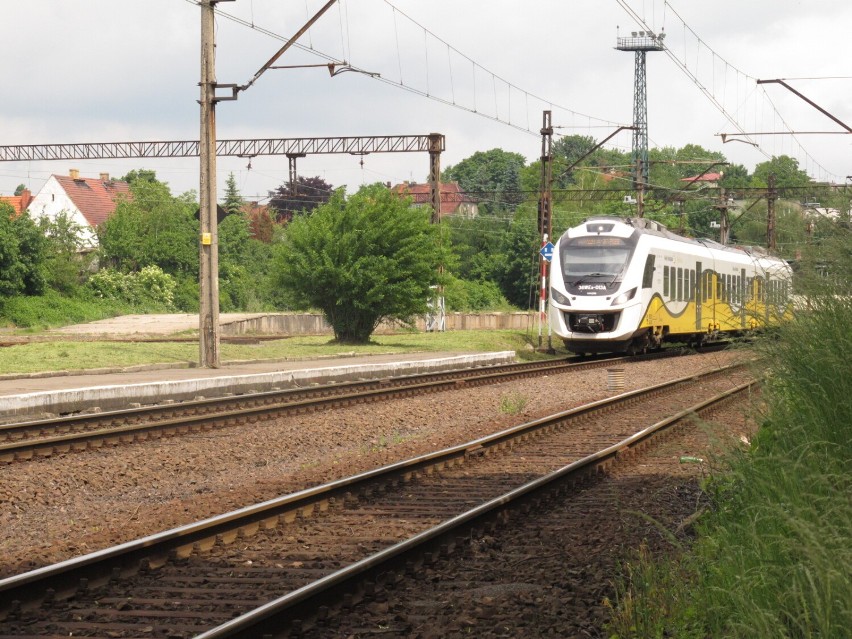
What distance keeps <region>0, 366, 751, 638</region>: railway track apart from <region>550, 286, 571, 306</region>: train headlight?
16539mm

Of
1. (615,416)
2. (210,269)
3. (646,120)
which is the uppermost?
(646,120)

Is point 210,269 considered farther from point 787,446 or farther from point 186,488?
point 787,446

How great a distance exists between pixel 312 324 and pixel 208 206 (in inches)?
1354

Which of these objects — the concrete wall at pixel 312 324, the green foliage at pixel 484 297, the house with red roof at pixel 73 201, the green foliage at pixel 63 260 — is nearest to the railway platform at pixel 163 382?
the concrete wall at pixel 312 324

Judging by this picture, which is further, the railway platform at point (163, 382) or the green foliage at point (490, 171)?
the green foliage at point (490, 171)

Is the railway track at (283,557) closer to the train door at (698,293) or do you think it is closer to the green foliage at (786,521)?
the green foliage at (786,521)

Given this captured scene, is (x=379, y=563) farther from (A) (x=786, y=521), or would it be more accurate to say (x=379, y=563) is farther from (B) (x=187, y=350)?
(B) (x=187, y=350)

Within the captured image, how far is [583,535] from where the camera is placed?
872cm

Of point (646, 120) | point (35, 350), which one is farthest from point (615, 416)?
point (646, 120)

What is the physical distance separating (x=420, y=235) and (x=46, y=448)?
2442 centimetres

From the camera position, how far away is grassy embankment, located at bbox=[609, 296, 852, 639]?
4234 mm

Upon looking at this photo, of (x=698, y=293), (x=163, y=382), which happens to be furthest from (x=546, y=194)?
(x=163, y=382)

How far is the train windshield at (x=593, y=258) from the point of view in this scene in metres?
28.7

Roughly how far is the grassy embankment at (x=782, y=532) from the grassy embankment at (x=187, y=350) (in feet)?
54.6
